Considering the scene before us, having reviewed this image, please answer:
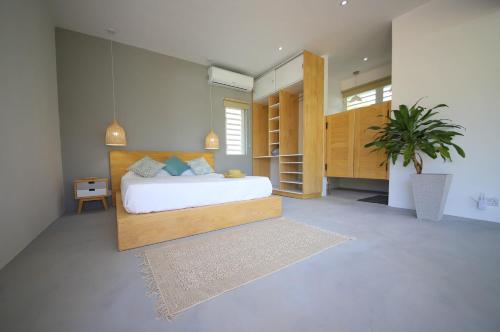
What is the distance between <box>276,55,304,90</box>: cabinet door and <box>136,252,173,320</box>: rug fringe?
12.5 feet

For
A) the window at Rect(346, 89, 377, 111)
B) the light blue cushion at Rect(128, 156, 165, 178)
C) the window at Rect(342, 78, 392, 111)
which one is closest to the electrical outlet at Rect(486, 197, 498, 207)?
the window at Rect(342, 78, 392, 111)

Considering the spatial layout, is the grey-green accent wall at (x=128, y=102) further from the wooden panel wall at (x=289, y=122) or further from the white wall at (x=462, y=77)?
the white wall at (x=462, y=77)

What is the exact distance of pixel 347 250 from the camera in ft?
5.16

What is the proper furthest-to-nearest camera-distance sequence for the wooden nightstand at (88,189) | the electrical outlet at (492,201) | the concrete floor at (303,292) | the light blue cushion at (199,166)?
the light blue cushion at (199,166) → the wooden nightstand at (88,189) → the electrical outlet at (492,201) → the concrete floor at (303,292)

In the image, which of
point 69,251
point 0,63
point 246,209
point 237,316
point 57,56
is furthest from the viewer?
point 57,56

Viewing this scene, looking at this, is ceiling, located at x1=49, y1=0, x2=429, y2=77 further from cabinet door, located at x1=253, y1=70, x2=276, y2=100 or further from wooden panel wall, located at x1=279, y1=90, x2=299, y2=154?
wooden panel wall, located at x1=279, y1=90, x2=299, y2=154

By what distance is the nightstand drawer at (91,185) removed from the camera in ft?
8.83

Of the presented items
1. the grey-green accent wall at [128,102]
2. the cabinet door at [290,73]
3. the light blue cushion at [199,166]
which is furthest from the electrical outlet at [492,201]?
the grey-green accent wall at [128,102]

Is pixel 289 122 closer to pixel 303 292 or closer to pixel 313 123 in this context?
pixel 313 123

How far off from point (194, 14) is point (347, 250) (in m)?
3.59

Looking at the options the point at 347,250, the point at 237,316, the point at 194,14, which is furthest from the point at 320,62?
the point at 237,316

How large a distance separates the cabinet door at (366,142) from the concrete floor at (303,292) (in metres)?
1.66

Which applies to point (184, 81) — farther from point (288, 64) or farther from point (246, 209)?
point (246, 209)

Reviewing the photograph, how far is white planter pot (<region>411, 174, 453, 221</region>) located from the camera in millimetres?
2240
